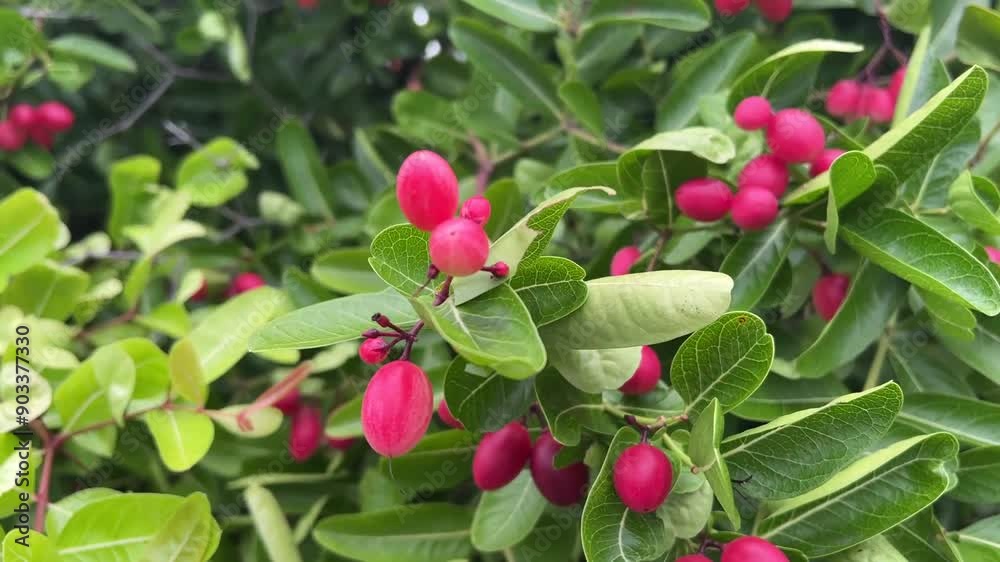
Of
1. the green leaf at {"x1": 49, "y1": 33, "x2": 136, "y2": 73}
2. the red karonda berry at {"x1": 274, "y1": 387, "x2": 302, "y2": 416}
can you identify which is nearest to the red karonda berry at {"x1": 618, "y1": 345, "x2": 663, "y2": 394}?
the red karonda berry at {"x1": 274, "y1": 387, "x2": 302, "y2": 416}

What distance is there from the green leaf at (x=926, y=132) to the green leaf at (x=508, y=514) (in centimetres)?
47

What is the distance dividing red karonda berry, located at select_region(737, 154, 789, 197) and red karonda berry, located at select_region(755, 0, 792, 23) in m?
0.59

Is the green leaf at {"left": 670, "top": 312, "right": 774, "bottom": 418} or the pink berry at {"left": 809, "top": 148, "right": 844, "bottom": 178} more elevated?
the pink berry at {"left": 809, "top": 148, "right": 844, "bottom": 178}

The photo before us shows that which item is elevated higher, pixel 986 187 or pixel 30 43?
pixel 30 43

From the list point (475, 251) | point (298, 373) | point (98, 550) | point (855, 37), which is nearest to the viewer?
point (475, 251)

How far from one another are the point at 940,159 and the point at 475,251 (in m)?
0.69

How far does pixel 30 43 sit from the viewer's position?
1586mm

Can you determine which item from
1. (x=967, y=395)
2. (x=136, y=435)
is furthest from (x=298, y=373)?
(x=967, y=395)

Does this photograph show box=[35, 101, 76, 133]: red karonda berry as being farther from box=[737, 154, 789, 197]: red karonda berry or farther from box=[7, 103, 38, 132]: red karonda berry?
box=[737, 154, 789, 197]: red karonda berry

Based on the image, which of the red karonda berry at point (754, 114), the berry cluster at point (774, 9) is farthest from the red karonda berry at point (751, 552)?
the berry cluster at point (774, 9)

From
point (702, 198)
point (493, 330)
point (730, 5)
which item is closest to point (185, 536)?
point (493, 330)

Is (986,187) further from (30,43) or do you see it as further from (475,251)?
(30,43)

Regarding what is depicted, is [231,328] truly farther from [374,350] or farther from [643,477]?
[643,477]

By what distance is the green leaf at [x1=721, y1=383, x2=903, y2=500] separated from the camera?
2.28ft
